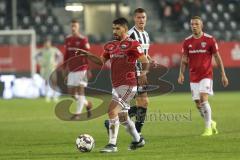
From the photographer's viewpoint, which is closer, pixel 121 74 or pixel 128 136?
pixel 121 74

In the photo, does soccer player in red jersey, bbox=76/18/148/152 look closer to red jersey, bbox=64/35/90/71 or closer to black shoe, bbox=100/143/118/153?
black shoe, bbox=100/143/118/153

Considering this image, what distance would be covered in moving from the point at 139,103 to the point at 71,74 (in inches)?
262

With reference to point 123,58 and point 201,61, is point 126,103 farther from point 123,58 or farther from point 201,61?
point 201,61

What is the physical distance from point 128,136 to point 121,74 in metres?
3.20

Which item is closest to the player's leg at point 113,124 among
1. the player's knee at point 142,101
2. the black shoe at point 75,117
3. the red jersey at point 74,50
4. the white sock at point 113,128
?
the white sock at point 113,128

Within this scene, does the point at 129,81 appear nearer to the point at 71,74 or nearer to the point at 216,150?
the point at 216,150

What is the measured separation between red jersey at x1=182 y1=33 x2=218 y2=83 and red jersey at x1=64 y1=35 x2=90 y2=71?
5198 mm

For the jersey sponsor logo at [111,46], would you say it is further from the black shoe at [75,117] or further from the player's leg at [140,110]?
the black shoe at [75,117]

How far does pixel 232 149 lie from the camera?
39.9 ft

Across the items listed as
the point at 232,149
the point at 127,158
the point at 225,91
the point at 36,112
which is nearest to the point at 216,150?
the point at 232,149

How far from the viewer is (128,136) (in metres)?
15.1

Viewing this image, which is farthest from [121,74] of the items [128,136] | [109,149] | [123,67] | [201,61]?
[201,61]

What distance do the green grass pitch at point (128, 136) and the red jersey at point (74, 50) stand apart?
1531 mm

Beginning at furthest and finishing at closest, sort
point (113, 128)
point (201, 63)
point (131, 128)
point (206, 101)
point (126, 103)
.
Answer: point (201, 63) < point (206, 101) < point (131, 128) < point (126, 103) < point (113, 128)
